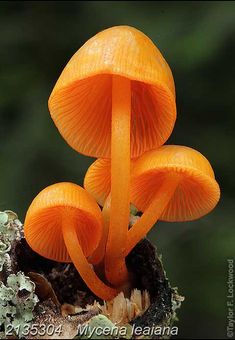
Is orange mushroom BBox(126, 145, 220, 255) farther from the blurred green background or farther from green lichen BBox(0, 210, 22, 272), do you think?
the blurred green background

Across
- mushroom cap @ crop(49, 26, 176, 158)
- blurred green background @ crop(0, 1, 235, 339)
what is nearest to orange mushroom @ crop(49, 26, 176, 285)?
mushroom cap @ crop(49, 26, 176, 158)

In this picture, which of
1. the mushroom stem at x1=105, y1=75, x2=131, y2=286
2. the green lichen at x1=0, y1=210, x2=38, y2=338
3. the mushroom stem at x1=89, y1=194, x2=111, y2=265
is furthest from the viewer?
the mushroom stem at x1=89, y1=194, x2=111, y2=265

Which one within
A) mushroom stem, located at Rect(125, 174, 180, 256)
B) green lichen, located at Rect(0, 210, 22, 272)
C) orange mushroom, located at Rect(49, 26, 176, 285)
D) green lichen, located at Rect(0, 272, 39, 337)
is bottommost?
green lichen, located at Rect(0, 272, 39, 337)

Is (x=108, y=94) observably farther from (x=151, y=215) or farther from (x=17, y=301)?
(x=17, y=301)

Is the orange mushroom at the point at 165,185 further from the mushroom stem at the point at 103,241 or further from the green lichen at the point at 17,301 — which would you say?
the green lichen at the point at 17,301

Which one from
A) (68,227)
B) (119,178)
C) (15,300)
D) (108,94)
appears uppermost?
(108,94)

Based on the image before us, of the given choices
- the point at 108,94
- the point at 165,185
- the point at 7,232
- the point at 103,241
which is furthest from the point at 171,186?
the point at 7,232
